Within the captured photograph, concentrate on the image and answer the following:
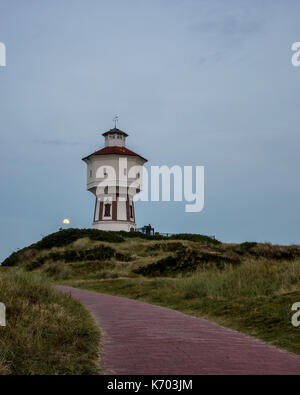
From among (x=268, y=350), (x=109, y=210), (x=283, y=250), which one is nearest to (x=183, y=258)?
(x=283, y=250)

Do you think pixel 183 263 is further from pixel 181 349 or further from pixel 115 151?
pixel 115 151

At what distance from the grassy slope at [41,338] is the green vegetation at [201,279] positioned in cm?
368

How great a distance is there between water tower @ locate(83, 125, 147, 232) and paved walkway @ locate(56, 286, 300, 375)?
44.2 m

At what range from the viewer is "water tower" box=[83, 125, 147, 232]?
56.1 meters

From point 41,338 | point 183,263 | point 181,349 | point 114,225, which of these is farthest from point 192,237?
point 41,338

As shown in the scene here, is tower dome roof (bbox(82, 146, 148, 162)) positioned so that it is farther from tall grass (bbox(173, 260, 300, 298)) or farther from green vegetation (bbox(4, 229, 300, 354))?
tall grass (bbox(173, 260, 300, 298))

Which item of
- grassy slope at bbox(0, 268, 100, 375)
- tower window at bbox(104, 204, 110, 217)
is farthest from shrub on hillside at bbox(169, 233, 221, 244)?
grassy slope at bbox(0, 268, 100, 375)

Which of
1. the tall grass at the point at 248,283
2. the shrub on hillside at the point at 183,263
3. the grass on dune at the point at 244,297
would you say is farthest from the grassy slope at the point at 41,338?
the shrub on hillside at the point at 183,263

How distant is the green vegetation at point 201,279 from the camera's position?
1155 centimetres

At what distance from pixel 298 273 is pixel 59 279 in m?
16.3

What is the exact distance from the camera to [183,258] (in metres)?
29.0

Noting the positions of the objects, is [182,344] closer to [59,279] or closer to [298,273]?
[298,273]

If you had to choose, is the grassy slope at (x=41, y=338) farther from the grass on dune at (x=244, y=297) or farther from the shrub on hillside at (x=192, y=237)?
the shrub on hillside at (x=192, y=237)

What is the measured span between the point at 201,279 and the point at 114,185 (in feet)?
129
